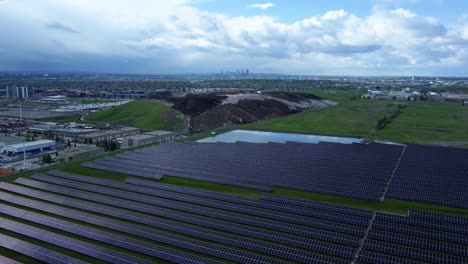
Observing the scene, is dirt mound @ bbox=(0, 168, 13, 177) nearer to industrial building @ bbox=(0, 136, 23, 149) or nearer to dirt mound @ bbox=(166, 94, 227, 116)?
industrial building @ bbox=(0, 136, 23, 149)

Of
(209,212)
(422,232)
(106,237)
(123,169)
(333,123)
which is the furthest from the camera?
(333,123)

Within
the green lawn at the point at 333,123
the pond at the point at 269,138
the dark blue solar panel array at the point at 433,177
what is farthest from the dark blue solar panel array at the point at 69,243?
the green lawn at the point at 333,123

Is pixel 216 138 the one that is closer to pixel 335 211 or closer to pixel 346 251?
pixel 335 211

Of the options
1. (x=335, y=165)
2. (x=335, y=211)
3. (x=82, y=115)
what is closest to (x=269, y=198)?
(x=335, y=211)

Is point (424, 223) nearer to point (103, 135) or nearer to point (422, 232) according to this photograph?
point (422, 232)

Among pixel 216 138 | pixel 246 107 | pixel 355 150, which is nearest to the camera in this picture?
pixel 355 150

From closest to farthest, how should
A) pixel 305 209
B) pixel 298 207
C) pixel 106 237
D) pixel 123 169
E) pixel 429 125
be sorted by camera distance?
pixel 106 237 < pixel 305 209 < pixel 298 207 < pixel 123 169 < pixel 429 125

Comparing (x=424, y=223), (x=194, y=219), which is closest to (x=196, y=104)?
(x=194, y=219)

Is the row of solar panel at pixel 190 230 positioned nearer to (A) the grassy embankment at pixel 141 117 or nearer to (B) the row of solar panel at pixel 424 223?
(B) the row of solar panel at pixel 424 223
